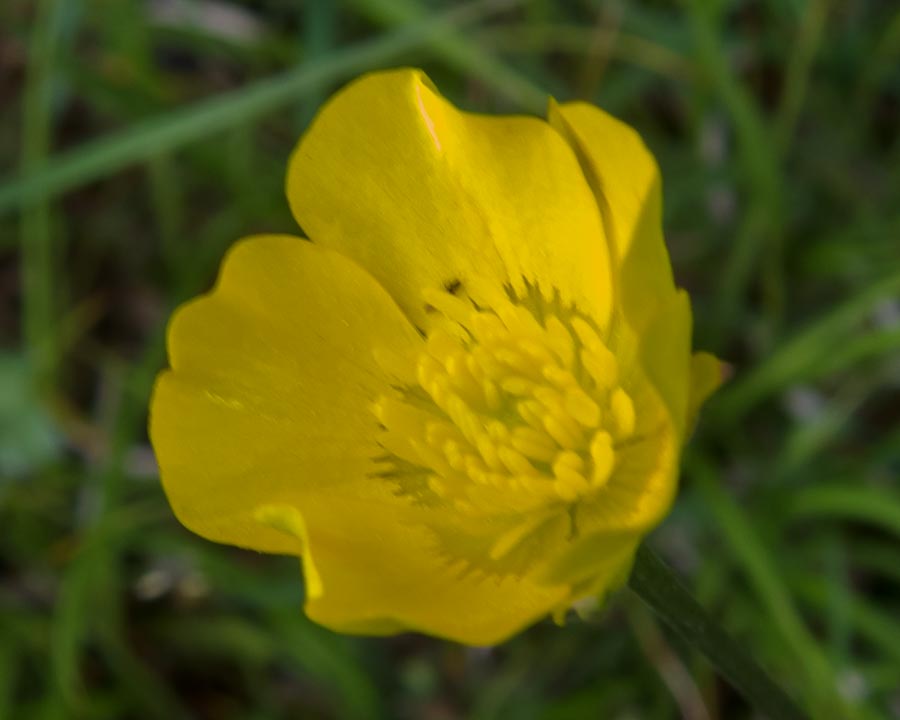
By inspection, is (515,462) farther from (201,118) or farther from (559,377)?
(201,118)

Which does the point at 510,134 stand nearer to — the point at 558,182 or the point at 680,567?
the point at 558,182

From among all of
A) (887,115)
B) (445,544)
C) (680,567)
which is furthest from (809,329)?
(445,544)

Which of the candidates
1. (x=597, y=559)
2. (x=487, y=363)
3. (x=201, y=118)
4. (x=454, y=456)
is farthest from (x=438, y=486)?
(x=201, y=118)

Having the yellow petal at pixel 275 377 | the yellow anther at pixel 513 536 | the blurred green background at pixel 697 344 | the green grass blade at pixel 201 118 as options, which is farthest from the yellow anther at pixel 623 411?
the green grass blade at pixel 201 118

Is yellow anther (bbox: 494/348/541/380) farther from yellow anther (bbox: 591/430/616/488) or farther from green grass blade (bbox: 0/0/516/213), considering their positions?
green grass blade (bbox: 0/0/516/213)

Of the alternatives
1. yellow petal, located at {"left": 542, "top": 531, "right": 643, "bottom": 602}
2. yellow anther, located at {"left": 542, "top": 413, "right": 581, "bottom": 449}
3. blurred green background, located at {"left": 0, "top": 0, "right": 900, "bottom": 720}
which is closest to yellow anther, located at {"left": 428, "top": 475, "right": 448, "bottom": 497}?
yellow anther, located at {"left": 542, "top": 413, "right": 581, "bottom": 449}

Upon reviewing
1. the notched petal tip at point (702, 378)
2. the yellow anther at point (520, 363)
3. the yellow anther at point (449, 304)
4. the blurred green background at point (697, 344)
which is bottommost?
the blurred green background at point (697, 344)

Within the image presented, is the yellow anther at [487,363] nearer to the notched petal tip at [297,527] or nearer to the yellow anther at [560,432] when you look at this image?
the yellow anther at [560,432]
